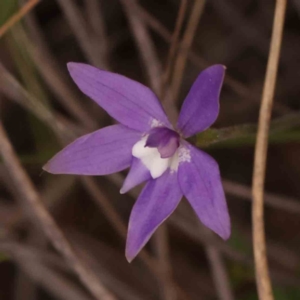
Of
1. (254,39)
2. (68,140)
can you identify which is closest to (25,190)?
(68,140)

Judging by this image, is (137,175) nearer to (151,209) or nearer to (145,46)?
(151,209)

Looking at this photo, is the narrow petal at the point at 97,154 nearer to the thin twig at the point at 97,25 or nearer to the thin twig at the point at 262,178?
the thin twig at the point at 262,178

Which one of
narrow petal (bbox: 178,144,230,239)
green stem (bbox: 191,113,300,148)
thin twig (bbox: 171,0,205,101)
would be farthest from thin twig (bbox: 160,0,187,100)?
narrow petal (bbox: 178,144,230,239)

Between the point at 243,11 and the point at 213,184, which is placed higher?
the point at 243,11

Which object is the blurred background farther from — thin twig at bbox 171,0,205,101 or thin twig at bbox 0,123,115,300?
thin twig at bbox 0,123,115,300

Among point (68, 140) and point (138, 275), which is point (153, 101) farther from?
point (138, 275)

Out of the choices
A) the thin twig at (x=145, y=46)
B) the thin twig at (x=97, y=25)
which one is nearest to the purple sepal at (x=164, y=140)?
the thin twig at (x=145, y=46)
